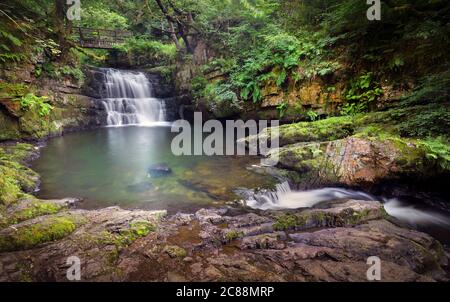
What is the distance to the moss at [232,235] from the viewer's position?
12.6ft

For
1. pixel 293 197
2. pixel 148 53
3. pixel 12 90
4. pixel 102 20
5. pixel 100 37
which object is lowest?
pixel 293 197

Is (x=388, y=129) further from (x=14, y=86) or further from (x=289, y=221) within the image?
(x=14, y=86)

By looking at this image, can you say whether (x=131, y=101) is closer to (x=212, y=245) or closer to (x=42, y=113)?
(x=42, y=113)

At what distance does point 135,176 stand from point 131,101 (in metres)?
9.39

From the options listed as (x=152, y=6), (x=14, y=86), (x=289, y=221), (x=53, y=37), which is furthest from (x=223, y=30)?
(x=289, y=221)

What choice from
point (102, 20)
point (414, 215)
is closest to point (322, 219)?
point (414, 215)

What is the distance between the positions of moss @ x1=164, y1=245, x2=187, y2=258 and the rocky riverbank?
1cm

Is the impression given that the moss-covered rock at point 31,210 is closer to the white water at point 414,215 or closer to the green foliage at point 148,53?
the white water at point 414,215

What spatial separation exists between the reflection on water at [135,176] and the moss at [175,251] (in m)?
1.60

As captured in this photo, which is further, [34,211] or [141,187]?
[141,187]

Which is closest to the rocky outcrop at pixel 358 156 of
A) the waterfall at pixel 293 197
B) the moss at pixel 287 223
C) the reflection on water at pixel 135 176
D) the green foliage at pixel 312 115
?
the waterfall at pixel 293 197

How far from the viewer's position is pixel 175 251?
11.4 ft

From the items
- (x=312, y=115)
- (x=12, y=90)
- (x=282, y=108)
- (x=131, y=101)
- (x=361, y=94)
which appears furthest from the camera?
(x=131, y=101)

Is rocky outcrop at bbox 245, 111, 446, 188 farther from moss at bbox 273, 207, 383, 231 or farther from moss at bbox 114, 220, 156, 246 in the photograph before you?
moss at bbox 114, 220, 156, 246
